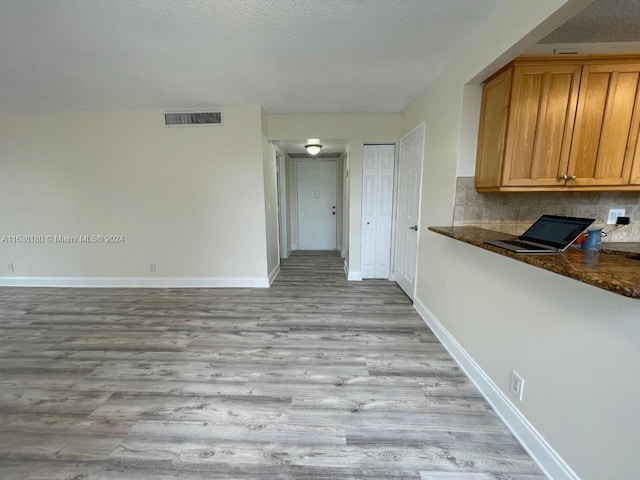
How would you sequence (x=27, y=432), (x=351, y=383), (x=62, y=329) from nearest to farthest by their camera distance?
(x=27, y=432) < (x=351, y=383) < (x=62, y=329)

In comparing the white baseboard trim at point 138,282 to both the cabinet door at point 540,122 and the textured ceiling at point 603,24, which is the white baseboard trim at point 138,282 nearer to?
the cabinet door at point 540,122

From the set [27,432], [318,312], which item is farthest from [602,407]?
[27,432]

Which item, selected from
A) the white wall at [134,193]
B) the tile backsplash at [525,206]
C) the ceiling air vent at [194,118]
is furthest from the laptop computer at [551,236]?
the ceiling air vent at [194,118]

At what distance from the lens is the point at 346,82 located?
2611 mm

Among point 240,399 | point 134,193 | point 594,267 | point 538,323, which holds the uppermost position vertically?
point 134,193

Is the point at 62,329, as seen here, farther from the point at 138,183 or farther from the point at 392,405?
the point at 392,405

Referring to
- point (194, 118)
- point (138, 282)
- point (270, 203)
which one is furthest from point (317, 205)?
point (138, 282)

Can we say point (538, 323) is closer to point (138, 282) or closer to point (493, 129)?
point (493, 129)

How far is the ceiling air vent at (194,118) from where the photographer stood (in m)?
3.35

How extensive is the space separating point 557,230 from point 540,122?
2.74ft

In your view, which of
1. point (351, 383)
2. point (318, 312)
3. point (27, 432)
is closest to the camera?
point (27, 432)

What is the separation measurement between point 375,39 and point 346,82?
754 millimetres

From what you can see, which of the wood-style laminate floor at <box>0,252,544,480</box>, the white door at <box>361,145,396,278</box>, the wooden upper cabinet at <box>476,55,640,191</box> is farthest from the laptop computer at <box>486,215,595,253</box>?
the white door at <box>361,145,396,278</box>

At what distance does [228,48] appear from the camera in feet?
6.56
